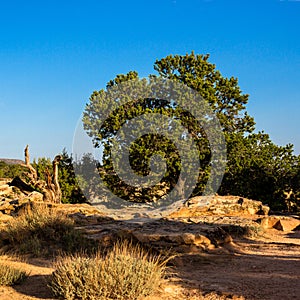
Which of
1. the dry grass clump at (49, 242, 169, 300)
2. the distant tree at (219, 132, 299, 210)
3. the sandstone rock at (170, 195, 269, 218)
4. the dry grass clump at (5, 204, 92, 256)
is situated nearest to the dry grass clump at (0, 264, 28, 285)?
the dry grass clump at (49, 242, 169, 300)

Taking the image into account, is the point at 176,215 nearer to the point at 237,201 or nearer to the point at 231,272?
the point at 237,201

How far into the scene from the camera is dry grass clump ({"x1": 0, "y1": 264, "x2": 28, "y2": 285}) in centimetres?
689

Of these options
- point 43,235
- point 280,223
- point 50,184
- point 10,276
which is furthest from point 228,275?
point 50,184

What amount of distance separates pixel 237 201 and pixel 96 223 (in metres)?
7.90

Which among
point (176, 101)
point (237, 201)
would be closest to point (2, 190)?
point (176, 101)

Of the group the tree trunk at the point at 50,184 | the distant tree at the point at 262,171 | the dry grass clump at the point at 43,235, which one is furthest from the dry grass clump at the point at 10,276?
the distant tree at the point at 262,171

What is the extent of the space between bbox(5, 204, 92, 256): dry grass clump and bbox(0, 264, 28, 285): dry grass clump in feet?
8.11

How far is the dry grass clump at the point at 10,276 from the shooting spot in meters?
6.89

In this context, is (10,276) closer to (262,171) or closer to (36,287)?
(36,287)

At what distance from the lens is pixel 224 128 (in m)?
23.0

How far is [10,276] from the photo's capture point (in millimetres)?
6977

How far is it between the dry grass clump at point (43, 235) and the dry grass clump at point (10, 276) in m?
2.47

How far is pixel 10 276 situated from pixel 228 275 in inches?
162

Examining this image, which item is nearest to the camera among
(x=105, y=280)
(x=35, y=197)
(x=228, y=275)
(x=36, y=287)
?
(x=105, y=280)
